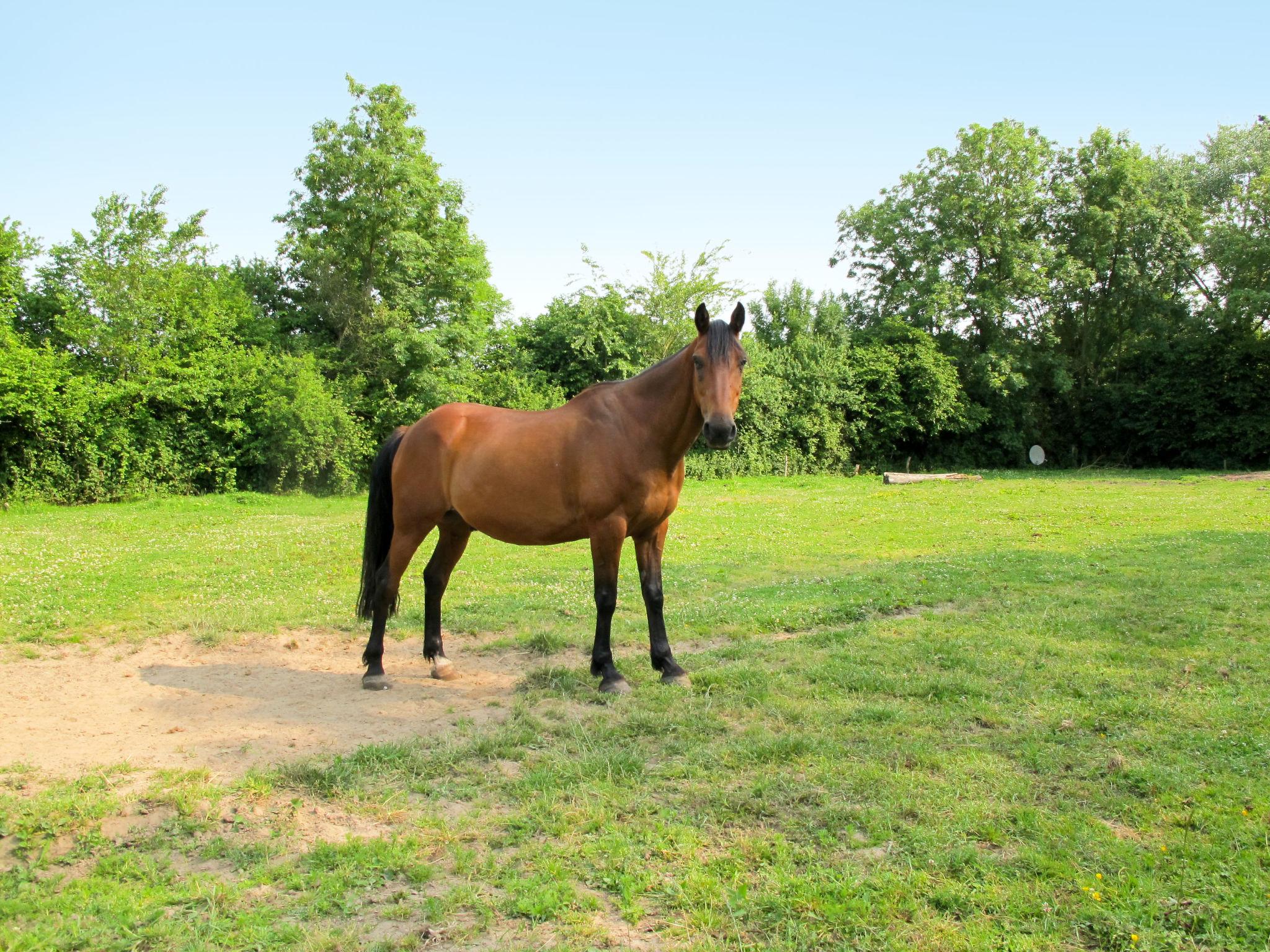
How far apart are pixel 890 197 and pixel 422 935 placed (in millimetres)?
45383

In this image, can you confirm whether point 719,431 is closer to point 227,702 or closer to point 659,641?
point 659,641

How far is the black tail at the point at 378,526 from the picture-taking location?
7266 mm

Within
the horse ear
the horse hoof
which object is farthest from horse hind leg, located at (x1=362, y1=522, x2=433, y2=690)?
the horse ear

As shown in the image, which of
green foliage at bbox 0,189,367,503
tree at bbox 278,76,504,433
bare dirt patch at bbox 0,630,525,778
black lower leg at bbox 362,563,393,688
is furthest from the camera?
tree at bbox 278,76,504,433

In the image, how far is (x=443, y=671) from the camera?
6.71 meters

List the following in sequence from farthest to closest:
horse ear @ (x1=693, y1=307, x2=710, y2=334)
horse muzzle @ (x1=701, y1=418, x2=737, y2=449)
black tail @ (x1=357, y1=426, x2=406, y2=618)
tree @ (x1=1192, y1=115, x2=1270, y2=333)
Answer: tree @ (x1=1192, y1=115, x2=1270, y2=333) < black tail @ (x1=357, y1=426, x2=406, y2=618) < horse ear @ (x1=693, y1=307, x2=710, y2=334) < horse muzzle @ (x1=701, y1=418, x2=737, y2=449)

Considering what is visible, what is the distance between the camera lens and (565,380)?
3127 cm

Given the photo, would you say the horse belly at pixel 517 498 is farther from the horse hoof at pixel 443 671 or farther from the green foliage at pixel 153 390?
the green foliage at pixel 153 390

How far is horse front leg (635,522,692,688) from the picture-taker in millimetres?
6355

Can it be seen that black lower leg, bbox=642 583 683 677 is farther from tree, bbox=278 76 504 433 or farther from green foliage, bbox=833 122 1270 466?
green foliage, bbox=833 122 1270 466

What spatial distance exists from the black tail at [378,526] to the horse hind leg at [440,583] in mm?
459

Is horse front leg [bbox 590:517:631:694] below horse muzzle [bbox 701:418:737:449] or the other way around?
below

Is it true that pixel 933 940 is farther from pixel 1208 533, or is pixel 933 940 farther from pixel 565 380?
pixel 565 380

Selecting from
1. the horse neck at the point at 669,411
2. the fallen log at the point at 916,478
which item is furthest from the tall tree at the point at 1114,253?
the horse neck at the point at 669,411
